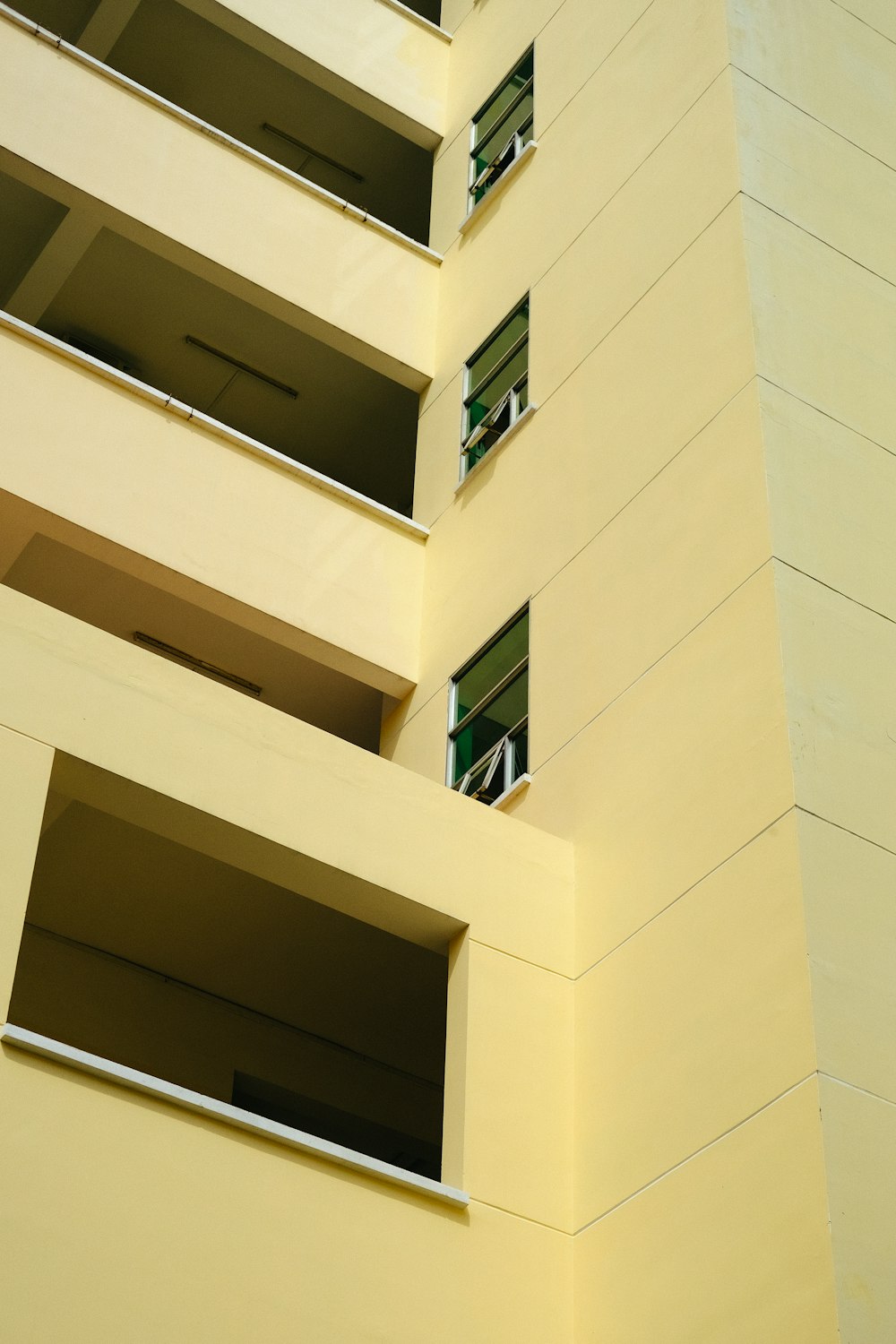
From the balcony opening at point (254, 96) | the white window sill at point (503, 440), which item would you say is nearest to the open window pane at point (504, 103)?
the balcony opening at point (254, 96)

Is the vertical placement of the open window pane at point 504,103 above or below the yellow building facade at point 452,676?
above

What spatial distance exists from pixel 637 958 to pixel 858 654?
241 cm

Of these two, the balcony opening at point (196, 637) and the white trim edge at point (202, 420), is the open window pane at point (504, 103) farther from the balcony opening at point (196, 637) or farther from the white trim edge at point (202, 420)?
the balcony opening at point (196, 637)

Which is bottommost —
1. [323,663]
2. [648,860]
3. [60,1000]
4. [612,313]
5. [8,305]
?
[648,860]

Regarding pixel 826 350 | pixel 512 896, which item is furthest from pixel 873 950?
pixel 826 350

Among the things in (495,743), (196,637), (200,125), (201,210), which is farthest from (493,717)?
(200,125)

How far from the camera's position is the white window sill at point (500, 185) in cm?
1767

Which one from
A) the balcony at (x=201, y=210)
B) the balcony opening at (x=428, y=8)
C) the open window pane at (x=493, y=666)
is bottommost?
the open window pane at (x=493, y=666)

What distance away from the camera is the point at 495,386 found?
53.6 feet

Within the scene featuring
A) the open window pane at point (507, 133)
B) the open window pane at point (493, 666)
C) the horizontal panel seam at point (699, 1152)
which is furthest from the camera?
the open window pane at point (507, 133)

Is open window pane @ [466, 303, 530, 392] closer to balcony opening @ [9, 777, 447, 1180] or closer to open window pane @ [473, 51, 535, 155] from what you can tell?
open window pane @ [473, 51, 535, 155]

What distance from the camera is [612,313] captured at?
14.4 meters

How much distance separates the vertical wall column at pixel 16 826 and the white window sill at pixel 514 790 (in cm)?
384

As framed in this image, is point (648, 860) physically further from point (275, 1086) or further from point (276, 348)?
point (276, 348)
